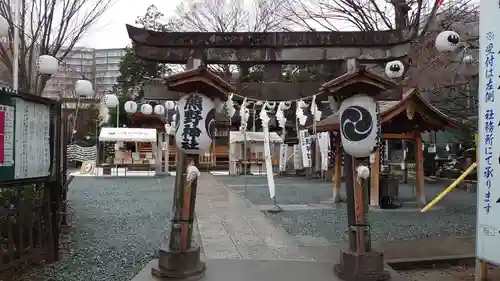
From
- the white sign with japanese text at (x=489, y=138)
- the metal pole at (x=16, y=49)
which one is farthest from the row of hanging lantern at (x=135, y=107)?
the white sign with japanese text at (x=489, y=138)

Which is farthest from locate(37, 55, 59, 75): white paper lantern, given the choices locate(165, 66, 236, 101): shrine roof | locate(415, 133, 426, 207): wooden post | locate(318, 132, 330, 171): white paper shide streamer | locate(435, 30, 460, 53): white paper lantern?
locate(318, 132, 330, 171): white paper shide streamer

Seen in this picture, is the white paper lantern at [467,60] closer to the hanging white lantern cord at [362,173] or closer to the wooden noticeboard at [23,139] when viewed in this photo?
the hanging white lantern cord at [362,173]

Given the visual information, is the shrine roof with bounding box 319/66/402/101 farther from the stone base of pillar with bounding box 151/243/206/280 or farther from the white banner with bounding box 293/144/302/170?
the white banner with bounding box 293/144/302/170

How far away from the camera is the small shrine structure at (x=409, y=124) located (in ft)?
36.3

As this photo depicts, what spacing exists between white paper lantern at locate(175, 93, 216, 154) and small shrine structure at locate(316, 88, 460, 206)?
6.08 metres

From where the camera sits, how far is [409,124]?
12180mm

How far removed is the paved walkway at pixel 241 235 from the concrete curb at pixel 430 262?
1.28 m

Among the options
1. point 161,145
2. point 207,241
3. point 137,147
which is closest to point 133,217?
point 207,241

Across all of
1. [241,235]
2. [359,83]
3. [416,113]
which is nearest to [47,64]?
[241,235]

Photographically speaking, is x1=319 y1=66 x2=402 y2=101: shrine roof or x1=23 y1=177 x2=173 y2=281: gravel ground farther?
x1=23 y1=177 x2=173 y2=281: gravel ground

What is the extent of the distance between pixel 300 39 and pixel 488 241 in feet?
19.9

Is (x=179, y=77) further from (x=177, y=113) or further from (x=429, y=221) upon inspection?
(x=429, y=221)

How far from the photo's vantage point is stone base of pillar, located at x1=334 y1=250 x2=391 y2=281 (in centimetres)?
529

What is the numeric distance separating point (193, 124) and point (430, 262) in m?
4.26
